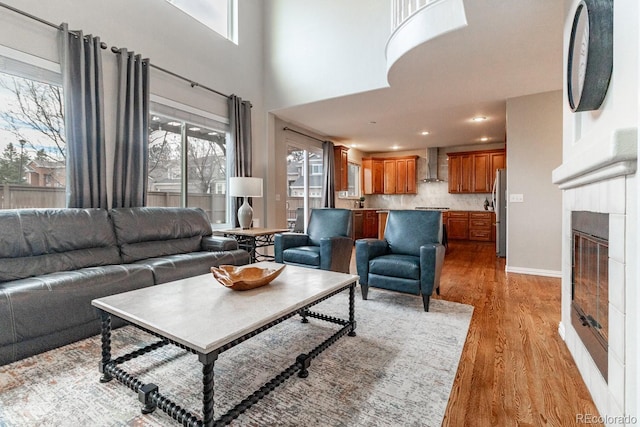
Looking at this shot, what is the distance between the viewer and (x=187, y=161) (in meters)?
4.11

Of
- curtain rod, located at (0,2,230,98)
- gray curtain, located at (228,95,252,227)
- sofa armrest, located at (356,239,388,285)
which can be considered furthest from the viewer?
gray curtain, located at (228,95,252,227)

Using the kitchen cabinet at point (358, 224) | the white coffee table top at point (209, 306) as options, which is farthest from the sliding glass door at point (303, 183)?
the white coffee table top at point (209, 306)

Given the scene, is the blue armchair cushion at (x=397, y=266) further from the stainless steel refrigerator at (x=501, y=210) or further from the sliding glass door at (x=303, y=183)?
the sliding glass door at (x=303, y=183)

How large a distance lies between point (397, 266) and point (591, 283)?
1.39 meters

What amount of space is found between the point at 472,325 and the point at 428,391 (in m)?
1.10

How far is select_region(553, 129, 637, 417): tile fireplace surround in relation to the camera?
110 cm

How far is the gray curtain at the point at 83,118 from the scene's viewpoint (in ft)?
9.02

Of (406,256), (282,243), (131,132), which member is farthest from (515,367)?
(131,132)

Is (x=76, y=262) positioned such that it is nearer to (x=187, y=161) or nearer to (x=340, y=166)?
(x=187, y=161)

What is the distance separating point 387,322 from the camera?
8.19 ft

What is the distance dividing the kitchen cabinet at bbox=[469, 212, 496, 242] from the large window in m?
7.62

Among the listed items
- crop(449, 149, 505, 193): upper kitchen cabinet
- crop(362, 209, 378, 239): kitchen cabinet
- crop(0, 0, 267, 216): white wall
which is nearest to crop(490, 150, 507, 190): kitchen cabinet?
crop(449, 149, 505, 193): upper kitchen cabinet

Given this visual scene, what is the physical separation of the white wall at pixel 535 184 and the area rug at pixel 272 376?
8.50ft

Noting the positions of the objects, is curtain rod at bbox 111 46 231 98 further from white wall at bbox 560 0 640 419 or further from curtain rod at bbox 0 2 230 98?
white wall at bbox 560 0 640 419
